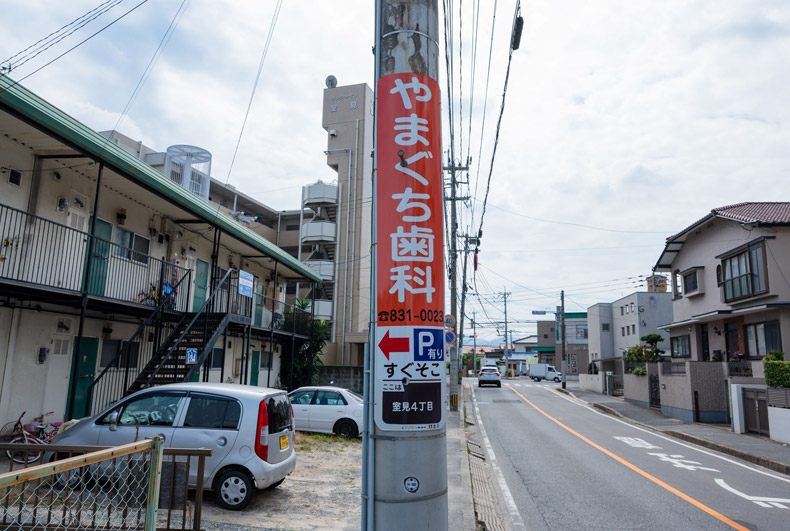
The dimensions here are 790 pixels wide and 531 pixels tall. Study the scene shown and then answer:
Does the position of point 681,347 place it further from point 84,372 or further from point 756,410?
point 84,372

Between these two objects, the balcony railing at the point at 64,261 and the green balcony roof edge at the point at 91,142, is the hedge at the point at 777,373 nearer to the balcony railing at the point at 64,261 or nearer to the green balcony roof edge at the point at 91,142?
the green balcony roof edge at the point at 91,142

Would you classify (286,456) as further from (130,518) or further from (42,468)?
(42,468)

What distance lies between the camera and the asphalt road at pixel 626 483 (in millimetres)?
7207

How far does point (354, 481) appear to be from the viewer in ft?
28.6

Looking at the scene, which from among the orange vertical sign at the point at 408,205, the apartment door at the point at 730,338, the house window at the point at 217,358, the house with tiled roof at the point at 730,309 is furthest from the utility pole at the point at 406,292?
the apartment door at the point at 730,338

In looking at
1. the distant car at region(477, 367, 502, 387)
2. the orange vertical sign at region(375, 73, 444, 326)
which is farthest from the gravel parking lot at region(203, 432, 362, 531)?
the distant car at region(477, 367, 502, 387)

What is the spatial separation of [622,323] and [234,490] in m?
48.2

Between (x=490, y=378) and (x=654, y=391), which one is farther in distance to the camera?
(x=490, y=378)

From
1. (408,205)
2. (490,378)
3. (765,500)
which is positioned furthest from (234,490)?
Result: (490,378)

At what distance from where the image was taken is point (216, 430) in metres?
6.95

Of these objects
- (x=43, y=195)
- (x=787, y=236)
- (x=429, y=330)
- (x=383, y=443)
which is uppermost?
(x=787, y=236)

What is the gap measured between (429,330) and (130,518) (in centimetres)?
403

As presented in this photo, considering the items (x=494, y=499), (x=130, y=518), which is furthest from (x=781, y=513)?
(x=130, y=518)

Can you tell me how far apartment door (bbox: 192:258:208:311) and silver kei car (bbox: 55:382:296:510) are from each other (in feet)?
33.8
